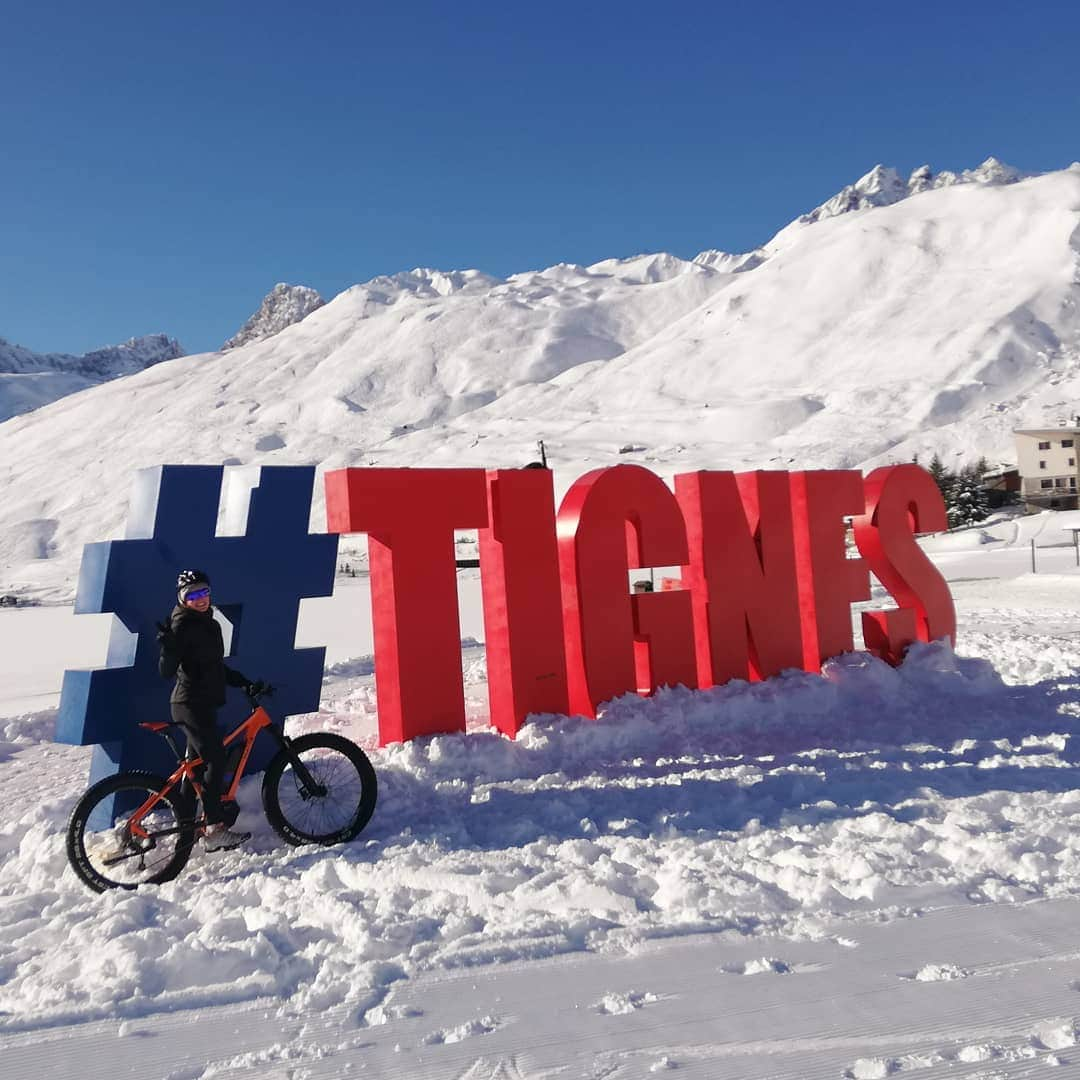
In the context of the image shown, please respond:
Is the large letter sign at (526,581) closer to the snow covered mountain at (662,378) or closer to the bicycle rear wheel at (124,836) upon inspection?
the bicycle rear wheel at (124,836)

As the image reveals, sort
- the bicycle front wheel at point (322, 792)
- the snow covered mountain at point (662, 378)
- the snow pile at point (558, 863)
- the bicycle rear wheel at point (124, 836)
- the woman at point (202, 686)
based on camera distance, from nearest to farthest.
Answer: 1. the snow pile at point (558, 863)
2. the bicycle rear wheel at point (124, 836)
3. the woman at point (202, 686)
4. the bicycle front wheel at point (322, 792)
5. the snow covered mountain at point (662, 378)

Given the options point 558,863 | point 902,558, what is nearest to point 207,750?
point 558,863

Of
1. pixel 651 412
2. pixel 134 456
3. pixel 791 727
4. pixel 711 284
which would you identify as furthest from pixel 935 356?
pixel 791 727

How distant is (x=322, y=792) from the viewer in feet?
19.9

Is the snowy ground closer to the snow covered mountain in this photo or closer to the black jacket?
the black jacket

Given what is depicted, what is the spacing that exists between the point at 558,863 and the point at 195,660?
254 cm

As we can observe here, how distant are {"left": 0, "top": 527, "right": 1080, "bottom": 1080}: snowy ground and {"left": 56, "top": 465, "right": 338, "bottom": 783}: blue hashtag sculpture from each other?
0.71 m

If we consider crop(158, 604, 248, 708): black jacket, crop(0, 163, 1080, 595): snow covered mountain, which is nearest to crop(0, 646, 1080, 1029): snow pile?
crop(158, 604, 248, 708): black jacket

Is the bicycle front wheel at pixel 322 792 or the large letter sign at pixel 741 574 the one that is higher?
the large letter sign at pixel 741 574

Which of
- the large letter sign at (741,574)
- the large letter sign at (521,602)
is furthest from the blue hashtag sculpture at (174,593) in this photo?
the large letter sign at (741,574)

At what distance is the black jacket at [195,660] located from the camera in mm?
5738

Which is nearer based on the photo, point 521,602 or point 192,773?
point 192,773

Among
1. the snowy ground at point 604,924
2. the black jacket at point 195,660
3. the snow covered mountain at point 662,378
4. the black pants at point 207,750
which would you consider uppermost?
the snow covered mountain at point 662,378

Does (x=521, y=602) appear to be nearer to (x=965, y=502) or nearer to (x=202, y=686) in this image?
(x=202, y=686)
